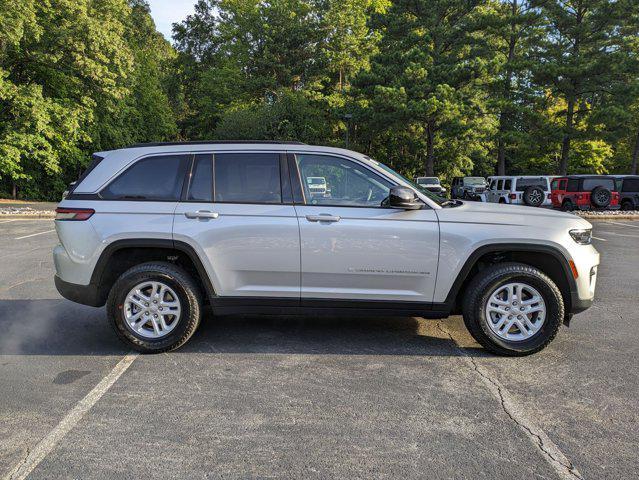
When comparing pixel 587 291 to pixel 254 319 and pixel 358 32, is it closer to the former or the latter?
pixel 254 319

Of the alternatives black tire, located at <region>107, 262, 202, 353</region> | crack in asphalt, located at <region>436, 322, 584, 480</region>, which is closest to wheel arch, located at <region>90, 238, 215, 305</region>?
black tire, located at <region>107, 262, 202, 353</region>

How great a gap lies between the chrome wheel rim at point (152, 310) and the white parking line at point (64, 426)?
0.34 meters

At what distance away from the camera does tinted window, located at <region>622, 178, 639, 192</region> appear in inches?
964

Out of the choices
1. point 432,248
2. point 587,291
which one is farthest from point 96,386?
point 587,291

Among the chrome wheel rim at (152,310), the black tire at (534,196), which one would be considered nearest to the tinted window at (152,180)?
the chrome wheel rim at (152,310)

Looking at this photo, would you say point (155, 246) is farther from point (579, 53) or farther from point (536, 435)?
point (579, 53)

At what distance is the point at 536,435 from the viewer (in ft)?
10.2

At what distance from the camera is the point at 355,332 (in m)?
5.11

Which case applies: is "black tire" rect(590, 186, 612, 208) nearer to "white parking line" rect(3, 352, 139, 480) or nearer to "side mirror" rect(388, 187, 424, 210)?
"side mirror" rect(388, 187, 424, 210)

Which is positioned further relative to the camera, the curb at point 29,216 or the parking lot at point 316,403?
the curb at point 29,216

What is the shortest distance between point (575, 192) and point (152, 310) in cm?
2356

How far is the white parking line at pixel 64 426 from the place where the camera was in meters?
2.71

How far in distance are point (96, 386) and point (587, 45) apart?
35449 mm

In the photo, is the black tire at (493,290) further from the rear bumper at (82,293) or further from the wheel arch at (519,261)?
the rear bumper at (82,293)
